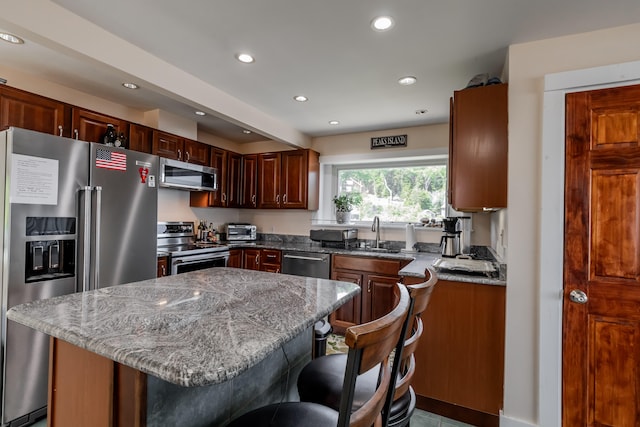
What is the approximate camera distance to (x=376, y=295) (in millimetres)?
3162

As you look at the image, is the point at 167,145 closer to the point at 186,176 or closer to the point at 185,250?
the point at 186,176

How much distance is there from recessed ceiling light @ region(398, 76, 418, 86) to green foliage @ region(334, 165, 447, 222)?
1.48 m

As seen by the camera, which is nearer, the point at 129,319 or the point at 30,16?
the point at 129,319

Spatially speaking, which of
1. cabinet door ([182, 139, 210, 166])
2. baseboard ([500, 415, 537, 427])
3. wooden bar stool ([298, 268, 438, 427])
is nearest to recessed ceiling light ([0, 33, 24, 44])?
cabinet door ([182, 139, 210, 166])

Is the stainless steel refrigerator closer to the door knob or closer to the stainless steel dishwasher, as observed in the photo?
the stainless steel dishwasher

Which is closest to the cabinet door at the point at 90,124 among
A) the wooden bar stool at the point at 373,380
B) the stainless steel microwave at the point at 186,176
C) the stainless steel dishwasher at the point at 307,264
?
the stainless steel microwave at the point at 186,176

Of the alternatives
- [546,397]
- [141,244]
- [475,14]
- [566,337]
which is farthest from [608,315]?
[141,244]

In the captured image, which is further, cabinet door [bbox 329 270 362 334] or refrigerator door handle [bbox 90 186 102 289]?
cabinet door [bbox 329 270 362 334]

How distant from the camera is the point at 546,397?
67.1 inches

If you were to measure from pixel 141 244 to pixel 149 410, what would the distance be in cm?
196

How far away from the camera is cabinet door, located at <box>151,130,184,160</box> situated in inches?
126

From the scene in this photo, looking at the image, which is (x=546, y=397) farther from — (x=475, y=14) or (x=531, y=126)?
(x=475, y=14)

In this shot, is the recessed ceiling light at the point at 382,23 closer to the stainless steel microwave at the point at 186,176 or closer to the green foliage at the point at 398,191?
the green foliage at the point at 398,191

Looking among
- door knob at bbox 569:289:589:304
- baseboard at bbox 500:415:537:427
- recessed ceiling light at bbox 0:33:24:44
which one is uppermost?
recessed ceiling light at bbox 0:33:24:44
